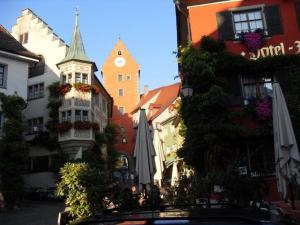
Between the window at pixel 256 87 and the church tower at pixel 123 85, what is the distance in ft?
151

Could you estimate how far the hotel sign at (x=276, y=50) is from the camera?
17.0 m

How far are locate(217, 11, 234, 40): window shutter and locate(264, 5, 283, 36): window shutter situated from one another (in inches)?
62.8

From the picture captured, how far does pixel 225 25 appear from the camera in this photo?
17766 millimetres

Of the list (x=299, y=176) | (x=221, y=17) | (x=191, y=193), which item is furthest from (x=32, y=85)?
(x=299, y=176)

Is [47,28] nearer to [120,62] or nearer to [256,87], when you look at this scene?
[256,87]

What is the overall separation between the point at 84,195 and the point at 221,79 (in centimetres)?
789

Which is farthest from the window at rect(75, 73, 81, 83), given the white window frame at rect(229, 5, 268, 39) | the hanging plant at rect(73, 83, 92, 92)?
the white window frame at rect(229, 5, 268, 39)

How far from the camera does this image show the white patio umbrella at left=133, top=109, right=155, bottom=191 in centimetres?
1224

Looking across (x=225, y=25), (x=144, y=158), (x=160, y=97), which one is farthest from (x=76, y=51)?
(x=160, y=97)

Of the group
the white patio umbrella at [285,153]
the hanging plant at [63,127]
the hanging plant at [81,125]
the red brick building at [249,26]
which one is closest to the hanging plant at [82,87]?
the hanging plant at [81,125]

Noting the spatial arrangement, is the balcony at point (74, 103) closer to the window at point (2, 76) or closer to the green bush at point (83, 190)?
the window at point (2, 76)

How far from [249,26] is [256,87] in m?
2.90

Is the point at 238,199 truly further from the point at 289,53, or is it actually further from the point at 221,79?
the point at 289,53

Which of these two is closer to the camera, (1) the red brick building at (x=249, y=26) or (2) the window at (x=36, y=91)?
(1) the red brick building at (x=249, y=26)
